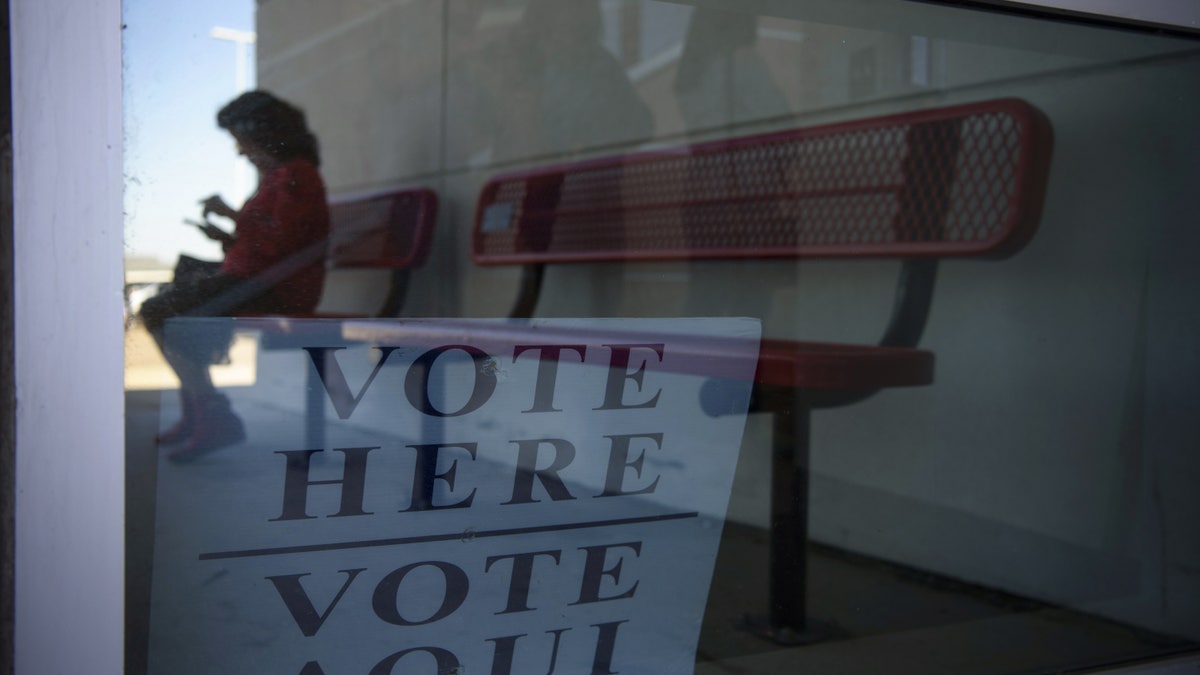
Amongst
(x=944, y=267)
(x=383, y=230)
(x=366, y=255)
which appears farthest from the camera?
(x=944, y=267)

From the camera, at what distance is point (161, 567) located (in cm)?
100

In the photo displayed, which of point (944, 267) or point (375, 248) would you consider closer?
point (375, 248)

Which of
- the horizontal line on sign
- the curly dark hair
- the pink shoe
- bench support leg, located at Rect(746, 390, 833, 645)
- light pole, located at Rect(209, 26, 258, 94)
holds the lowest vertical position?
bench support leg, located at Rect(746, 390, 833, 645)

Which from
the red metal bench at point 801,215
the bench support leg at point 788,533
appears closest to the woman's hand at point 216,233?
the red metal bench at point 801,215

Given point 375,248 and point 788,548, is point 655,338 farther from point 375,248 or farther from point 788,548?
point 788,548

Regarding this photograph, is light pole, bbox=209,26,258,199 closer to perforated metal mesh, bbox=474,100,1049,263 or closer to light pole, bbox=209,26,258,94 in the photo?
light pole, bbox=209,26,258,94

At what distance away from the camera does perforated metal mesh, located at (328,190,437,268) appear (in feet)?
5.09

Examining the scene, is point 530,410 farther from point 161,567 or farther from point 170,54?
point 170,54

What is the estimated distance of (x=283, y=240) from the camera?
1131 millimetres

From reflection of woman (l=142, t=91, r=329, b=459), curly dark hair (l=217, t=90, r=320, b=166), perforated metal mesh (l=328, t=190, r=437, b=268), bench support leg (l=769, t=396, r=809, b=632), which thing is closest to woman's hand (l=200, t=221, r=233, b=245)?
reflection of woman (l=142, t=91, r=329, b=459)

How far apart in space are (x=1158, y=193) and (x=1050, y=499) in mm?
735

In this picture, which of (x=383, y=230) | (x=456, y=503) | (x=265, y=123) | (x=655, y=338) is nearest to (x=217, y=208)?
(x=265, y=123)

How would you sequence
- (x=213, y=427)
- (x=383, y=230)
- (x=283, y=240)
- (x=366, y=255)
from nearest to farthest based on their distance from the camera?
(x=213, y=427) → (x=283, y=240) → (x=366, y=255) → (x=383, y=230)

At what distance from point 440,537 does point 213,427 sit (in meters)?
0.29
